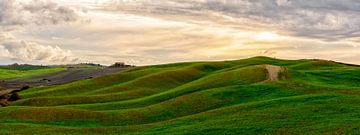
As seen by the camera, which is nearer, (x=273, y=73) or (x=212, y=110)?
(x=212, y=110)

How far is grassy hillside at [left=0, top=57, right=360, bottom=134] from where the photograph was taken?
44.0m

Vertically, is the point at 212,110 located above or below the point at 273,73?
below

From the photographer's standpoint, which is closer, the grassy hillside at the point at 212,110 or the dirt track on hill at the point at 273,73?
the grassy hillside at the point at 212,110

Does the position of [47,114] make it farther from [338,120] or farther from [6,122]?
[338,120]

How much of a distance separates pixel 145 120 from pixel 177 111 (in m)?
4.55

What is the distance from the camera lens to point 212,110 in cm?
5575

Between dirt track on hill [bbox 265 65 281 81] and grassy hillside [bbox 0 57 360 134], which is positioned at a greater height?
dirt track on hill [bbox 265 65 281 81]

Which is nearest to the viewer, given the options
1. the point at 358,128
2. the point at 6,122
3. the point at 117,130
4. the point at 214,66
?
the point at 358,128

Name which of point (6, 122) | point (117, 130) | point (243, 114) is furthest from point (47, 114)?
point (243, 114)

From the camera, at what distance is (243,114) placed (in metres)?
49.9

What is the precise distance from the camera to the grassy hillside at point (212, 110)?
44.0 metres

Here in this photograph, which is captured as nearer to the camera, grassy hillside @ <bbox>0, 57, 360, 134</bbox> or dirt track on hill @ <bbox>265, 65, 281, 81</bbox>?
grassy hillside @ <bbox>0, 57, 360, 134</bbox>

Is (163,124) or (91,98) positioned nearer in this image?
(163,124)

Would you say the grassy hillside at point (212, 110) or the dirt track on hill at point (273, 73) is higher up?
the dirt track on hill at point (273, 73)
